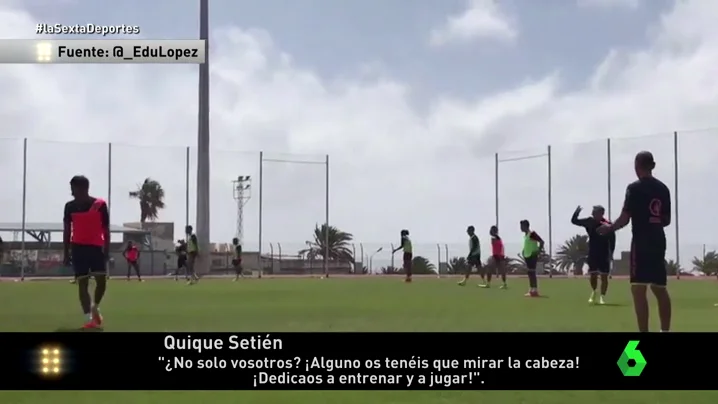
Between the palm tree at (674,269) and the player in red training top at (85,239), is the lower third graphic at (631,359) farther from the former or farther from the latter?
the palm tree at (674,269)

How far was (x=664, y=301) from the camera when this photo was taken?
7340 millimetres

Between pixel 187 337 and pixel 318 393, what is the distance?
1.08 meters

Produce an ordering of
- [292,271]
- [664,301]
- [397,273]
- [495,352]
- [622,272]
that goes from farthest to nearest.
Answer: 1. [397,273]
2. [292,271]
3. [622,272]
4. [664,301]
5. [495,352]

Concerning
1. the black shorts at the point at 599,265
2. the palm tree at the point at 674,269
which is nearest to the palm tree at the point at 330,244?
the palm tree at the point at 674,269

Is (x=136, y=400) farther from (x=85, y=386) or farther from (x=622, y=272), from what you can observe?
(x=622, y=272)

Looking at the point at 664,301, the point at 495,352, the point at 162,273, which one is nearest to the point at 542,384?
the point at 495,352

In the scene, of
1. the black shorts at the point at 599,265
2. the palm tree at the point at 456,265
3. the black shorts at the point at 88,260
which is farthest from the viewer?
the palm tree at the point at 456,265

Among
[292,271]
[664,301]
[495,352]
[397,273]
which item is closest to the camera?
[495,352]

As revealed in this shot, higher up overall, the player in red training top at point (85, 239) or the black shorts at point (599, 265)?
→ the player in red training top at point (85, 239)

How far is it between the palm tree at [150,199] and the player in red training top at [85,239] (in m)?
25.0

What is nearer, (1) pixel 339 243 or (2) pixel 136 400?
(2) pixel 136 400

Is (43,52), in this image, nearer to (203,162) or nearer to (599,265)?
(599,265)

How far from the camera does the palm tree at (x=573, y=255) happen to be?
1412 inches

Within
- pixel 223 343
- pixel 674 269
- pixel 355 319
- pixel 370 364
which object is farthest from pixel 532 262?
pixel 674 269
